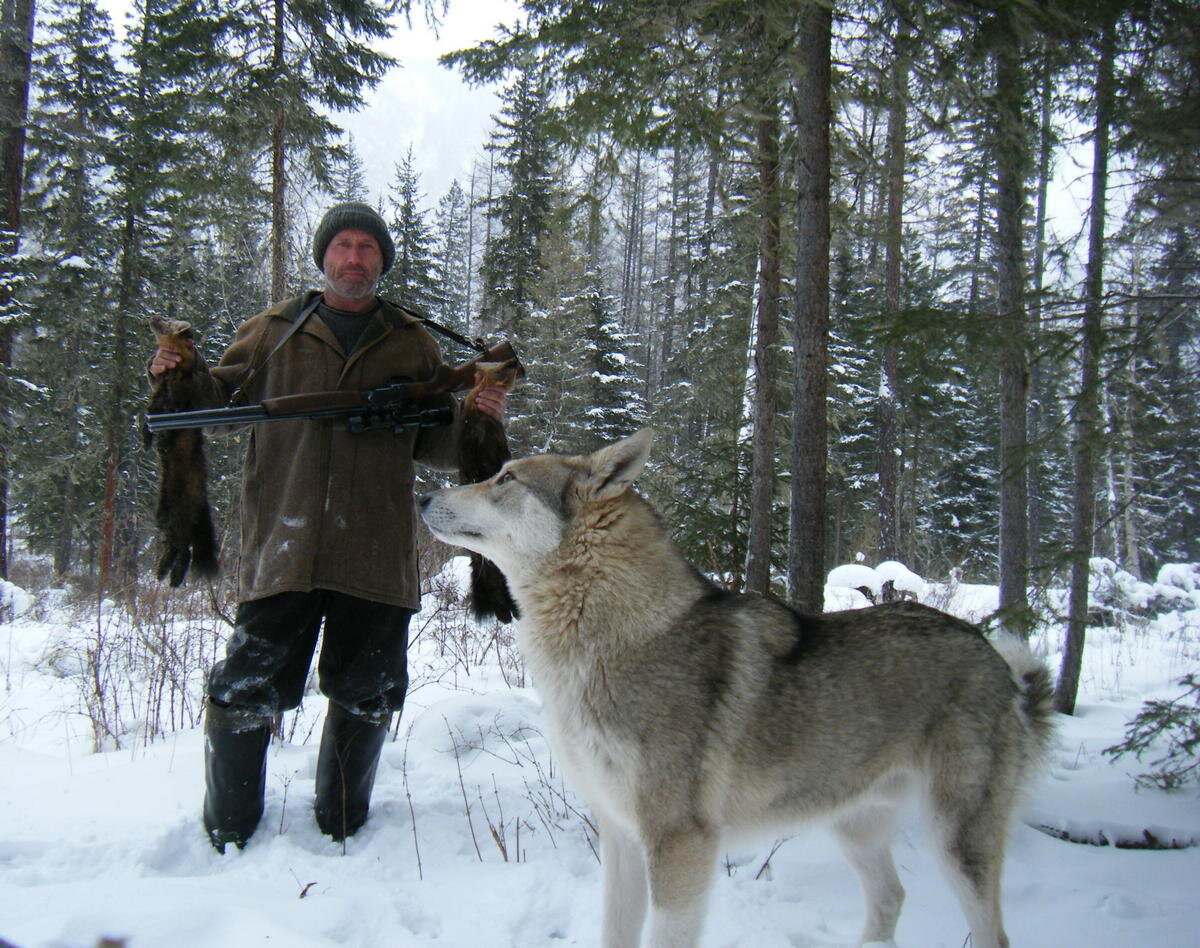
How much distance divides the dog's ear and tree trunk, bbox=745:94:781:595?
4.80 m

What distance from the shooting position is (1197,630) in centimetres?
1052

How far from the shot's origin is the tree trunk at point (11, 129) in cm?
1297

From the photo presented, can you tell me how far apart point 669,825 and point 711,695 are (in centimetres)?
46

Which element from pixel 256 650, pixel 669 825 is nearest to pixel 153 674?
pixel 256 650

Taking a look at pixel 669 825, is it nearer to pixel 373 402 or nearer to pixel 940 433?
pixel 373 402

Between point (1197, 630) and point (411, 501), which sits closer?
point (411, 501)

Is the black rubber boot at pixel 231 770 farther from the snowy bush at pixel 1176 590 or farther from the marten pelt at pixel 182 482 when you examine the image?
the snowy bush at pixel 1176 590

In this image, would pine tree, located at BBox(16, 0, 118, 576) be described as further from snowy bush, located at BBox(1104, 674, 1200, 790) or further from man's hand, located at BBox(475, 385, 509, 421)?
snowy bush, located at BBox(1104, 674, 1200, 790)

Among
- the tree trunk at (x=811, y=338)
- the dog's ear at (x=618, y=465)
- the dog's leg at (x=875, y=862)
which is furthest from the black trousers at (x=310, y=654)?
the tree trunk at (x=811, y=338)

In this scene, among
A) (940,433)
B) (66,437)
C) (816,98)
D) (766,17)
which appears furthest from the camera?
(940,433)

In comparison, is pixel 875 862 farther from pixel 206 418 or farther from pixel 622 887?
pixel 206 418

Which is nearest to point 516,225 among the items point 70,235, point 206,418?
point 70,235

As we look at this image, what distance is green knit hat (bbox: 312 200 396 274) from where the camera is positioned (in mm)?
3521

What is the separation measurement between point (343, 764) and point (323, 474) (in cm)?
140
